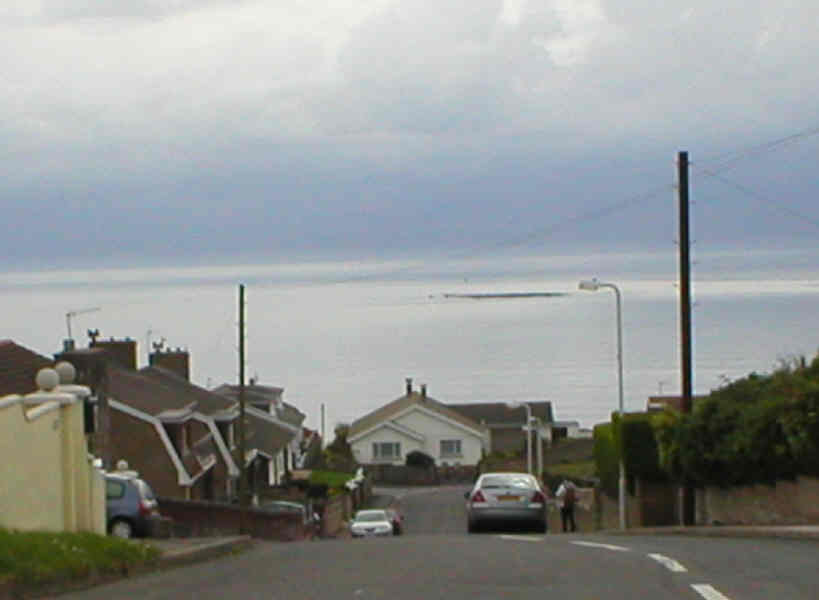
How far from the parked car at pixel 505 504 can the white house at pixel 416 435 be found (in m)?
56.9

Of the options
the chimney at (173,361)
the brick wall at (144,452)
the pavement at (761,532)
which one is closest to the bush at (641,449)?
the pavement at (761,532)

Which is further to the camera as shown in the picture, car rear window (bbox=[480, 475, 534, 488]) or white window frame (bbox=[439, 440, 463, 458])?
white window frame (bbox=[439, 440, 463, 458])

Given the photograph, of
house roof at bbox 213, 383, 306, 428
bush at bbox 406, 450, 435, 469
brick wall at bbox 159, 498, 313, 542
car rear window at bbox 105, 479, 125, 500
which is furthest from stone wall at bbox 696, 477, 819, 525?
bush at bbox 406, 450, 435, 469

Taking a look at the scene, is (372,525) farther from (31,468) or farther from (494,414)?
(494,414)

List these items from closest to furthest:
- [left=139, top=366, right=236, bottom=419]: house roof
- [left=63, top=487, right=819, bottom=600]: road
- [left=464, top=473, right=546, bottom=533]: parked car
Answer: [left=63, top=487, right=819, bottom=600]: road < [left=464, top=473, right=546, bottom=533]: parked car < [left=139, top=366, right=236, bottom=419]: house roof

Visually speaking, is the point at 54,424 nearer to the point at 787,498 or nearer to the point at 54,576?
the point at 54,576

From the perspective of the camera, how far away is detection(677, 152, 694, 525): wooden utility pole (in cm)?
3441

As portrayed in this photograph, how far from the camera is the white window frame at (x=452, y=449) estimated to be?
9169cm

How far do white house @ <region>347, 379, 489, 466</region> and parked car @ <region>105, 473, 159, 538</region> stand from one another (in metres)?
63.5

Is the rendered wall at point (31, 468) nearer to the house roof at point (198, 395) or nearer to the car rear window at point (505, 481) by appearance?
the car rear window at point (505, 481)

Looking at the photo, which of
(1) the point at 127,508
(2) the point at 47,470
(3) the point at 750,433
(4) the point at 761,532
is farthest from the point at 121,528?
(3) the point at 750,433

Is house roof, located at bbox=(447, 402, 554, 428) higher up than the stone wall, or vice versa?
house roof, located at bbox=(447, 402, 554, 428)

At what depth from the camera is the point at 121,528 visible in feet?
85.6

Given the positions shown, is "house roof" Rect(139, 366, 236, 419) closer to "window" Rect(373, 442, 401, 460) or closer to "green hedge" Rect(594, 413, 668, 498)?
"green hedge" Rect(594, 413, 668, 498)
